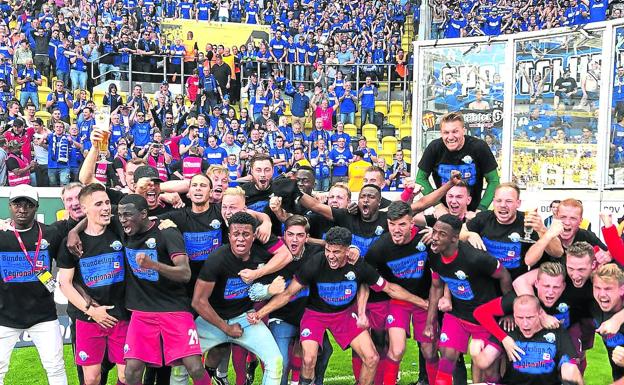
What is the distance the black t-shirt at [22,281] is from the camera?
22.5 feet

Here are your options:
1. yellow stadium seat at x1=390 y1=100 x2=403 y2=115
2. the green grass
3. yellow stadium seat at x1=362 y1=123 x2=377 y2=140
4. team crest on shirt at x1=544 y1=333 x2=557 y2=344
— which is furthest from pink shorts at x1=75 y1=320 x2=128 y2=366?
yellow stadium seat at x1=390 y1=100 x2=403 y2=115

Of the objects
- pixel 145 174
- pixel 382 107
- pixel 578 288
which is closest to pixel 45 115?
pixel 382 107

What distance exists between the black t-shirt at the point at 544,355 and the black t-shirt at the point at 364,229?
1.82m

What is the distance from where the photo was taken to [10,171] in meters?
13.9

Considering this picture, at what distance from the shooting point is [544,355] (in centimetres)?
648

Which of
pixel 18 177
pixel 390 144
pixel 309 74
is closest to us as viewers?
pixel 18 177

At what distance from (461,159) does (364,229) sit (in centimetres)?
125

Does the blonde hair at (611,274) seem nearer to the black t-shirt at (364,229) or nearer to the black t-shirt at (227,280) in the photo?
the black t-shirt at (364,229)

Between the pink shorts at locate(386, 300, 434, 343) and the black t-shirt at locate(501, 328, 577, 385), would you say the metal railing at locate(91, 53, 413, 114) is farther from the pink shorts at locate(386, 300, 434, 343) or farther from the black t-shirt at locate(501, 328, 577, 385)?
the black t-shirt at locate(501, 328, 577, 385)

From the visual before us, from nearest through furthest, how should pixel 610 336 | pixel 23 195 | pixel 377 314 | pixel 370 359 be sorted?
pixel 610 336 → pixel 23 195 → pixel 370 359 → pixel 377 314

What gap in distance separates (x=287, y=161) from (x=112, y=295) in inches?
450

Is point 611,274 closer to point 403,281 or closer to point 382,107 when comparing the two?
point 403,281

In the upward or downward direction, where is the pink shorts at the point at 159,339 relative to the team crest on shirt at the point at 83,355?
upward

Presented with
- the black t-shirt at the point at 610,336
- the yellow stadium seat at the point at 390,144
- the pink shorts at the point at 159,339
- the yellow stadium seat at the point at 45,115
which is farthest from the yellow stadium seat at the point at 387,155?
the pink shorts at the point at 159,339
